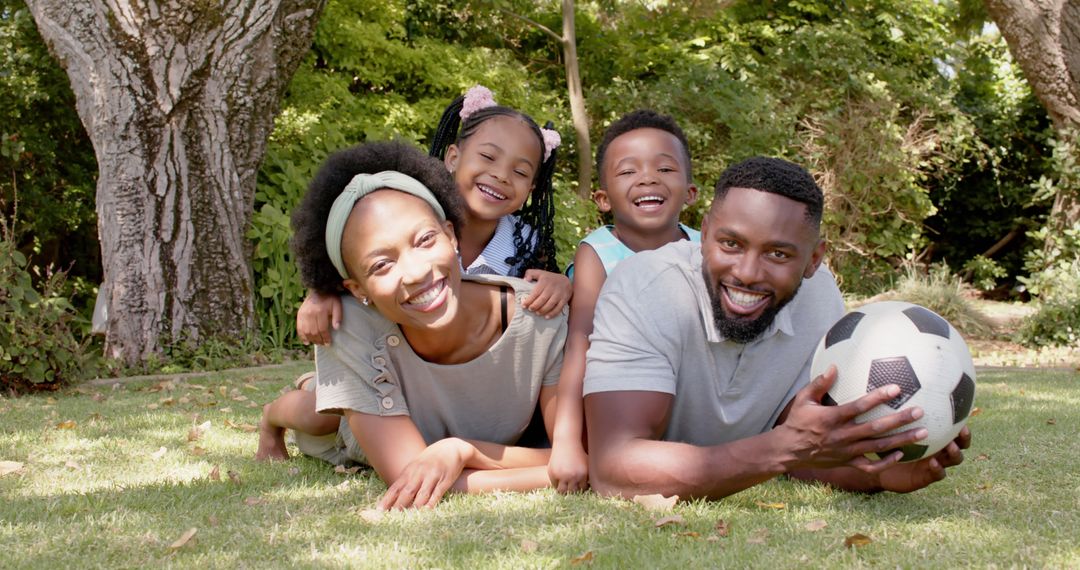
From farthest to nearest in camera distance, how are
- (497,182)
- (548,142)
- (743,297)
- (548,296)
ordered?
(548,142), (497,182), (548,296), (743,297)

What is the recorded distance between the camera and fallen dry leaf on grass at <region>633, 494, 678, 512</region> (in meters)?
3.08

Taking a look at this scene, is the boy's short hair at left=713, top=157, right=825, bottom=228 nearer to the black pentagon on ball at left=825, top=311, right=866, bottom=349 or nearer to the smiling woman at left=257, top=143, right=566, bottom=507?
the black pentagon on ball at left=825, top=311, right=866, bottom=349

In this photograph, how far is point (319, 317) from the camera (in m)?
3.56

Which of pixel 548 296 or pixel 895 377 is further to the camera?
pixel 548 296

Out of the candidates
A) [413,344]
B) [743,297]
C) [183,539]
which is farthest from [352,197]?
[743,297]

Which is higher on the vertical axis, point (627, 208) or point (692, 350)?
point (627, 208)

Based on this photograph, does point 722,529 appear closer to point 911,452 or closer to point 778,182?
point 911,452

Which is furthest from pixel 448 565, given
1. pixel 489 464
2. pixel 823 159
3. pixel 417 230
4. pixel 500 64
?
pixel 823 159

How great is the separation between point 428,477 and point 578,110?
38.0ft

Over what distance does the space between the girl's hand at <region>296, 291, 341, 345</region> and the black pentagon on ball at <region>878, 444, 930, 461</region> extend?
6.52 feet

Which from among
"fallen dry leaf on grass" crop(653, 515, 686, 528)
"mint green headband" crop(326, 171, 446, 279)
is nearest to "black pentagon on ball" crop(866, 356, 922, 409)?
"fallen dry leaf on grass" crop(653, 515, 686, 528)

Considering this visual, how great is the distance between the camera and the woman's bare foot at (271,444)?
13.9ft

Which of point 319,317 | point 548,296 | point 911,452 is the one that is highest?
point 548,296

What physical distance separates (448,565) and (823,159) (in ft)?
45.1
